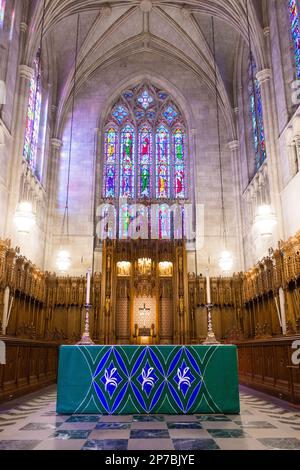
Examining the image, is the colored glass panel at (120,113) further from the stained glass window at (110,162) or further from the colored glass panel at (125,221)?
the colored glass panel at (125,221)

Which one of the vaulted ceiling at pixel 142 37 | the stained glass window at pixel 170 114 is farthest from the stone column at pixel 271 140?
the stained glass window at pixel 170 114

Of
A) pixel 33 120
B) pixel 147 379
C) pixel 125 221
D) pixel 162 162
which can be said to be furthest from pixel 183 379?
pixel 162 162

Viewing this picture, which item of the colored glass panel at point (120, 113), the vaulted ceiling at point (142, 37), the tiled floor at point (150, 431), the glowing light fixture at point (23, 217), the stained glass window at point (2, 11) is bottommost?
the tiled floor at point (150, 431)

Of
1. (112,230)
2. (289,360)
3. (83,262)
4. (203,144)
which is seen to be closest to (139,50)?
(203,144)

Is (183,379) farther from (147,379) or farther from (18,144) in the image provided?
(18,144)

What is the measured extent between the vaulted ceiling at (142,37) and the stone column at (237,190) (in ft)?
7.44

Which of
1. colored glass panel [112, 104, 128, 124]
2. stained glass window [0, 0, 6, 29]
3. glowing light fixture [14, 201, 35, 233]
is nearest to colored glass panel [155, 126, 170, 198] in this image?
colored glass panel [112, 104, 128, 124]

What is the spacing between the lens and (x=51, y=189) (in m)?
19.7

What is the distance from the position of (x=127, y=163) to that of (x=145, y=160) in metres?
0.98

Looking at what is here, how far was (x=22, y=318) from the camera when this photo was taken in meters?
14.6

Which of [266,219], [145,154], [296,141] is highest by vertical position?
[145,154]

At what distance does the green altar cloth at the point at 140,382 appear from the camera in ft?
21.7

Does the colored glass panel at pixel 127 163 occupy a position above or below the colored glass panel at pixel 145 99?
below

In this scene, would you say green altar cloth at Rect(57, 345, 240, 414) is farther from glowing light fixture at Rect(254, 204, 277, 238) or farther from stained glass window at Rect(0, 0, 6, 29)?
stained glass window at Rect(0, 0, 6, 29)
